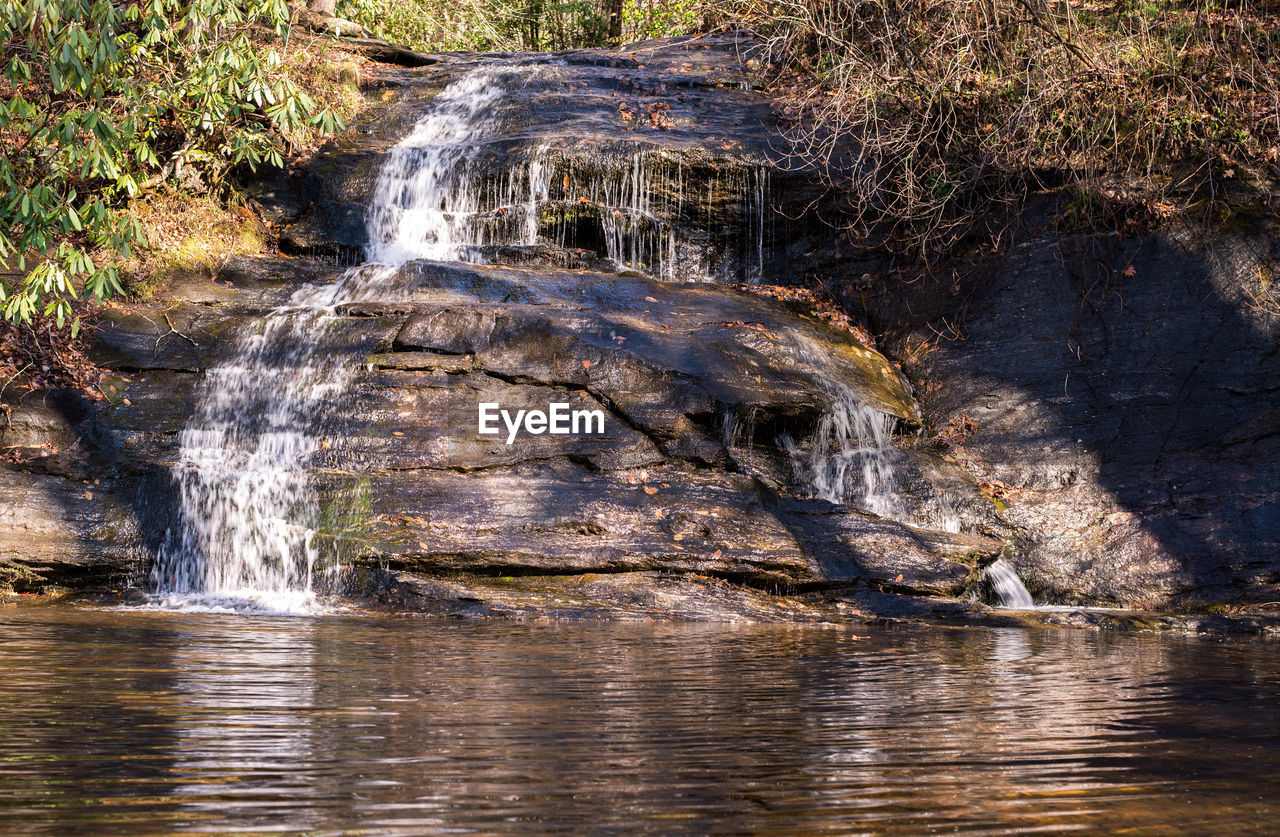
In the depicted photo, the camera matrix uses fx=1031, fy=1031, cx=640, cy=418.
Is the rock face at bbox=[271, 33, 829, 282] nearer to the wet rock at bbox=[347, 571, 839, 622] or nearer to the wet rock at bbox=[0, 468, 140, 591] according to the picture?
the wet rock at bbox=[0, 468, 140, 591]

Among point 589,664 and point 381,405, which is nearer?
point 589,664

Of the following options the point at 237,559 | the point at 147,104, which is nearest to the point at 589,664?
the point at 237,559

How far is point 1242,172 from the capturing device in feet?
40.8

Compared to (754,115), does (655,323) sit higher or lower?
lower

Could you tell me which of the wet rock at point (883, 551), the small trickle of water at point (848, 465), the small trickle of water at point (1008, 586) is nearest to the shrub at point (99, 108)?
the small trickle of water at point (848, 465)

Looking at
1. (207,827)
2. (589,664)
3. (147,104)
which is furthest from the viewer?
(147,104)

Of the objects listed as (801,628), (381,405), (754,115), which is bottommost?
(801,628)

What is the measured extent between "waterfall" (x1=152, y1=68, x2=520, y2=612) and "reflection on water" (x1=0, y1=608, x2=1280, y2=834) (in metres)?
2.84

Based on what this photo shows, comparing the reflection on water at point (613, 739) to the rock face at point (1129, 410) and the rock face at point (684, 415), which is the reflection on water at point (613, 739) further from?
the rock face at point (1129, 410)

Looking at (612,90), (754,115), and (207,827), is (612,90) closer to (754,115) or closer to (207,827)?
(754,115)

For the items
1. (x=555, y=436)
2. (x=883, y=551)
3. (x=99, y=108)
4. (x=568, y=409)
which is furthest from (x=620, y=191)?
(x=883, y=551)

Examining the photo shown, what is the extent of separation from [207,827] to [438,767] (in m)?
0.73

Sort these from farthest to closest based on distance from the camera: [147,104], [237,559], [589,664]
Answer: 1. [147,104]
2. [237,559]
3. [589,664]

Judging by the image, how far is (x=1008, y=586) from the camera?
987cm
